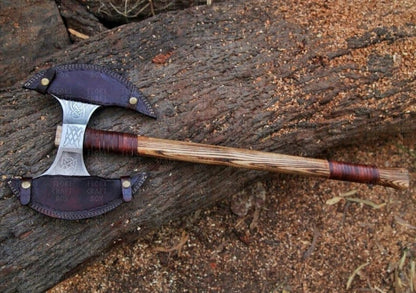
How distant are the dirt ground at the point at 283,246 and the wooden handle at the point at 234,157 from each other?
1.85 ft

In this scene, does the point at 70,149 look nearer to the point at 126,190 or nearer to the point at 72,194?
the point at 72,194

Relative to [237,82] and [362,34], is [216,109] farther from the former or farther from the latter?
[362,34]

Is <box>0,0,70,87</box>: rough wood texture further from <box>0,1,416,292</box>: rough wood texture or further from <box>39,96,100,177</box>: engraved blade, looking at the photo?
<box>39,96,100,177</box>: engraved blade

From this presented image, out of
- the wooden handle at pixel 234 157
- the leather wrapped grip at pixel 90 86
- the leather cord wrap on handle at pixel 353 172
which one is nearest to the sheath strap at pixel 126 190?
the wooden handle at pixel 234 157

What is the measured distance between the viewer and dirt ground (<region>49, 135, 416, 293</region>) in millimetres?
2852

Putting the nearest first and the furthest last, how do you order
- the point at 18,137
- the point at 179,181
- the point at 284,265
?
the point at 18,137 < the point at 179,181 < the point at 284,265

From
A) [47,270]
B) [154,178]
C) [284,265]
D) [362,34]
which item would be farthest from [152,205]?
[362,34]

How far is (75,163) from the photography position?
2.28 meters

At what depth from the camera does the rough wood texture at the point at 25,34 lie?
9.62 feet

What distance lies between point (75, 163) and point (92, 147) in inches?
4.5

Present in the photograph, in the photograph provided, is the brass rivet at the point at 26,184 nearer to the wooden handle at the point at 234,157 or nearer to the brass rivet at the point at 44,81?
the wooden handle at the point at 234,157

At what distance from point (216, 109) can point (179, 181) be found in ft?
1.45

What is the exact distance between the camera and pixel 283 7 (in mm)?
2779

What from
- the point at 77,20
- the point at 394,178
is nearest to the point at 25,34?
the point at 77,20
